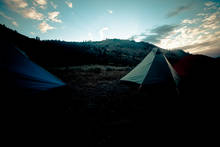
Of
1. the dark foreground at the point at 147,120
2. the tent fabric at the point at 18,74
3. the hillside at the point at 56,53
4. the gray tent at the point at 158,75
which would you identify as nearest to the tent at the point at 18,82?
the tent fabric at the point at 18,74

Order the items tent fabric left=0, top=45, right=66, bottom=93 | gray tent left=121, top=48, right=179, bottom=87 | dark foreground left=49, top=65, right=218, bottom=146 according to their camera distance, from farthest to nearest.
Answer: gray tent left=121, top=48, right=179, bottom=87 < tent fabric left=0, top=45, right=66, bottom=93 < dark foreground left=49, top=65, right=218, bottom=146

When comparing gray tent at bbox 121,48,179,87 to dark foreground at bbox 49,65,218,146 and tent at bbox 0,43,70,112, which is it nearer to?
dark foreground at bbox 49,65,218,146

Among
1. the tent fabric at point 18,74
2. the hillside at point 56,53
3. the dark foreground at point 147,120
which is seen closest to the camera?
the dark foreground at point 147,120

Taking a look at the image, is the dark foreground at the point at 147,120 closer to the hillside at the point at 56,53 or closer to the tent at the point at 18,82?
the tent at the point at 18,82

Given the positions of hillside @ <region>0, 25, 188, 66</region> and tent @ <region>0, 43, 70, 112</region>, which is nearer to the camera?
tent @ <region>0, 43, 70, 112</region>

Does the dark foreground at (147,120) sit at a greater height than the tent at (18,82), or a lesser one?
lesser

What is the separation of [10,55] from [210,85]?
9037 mm

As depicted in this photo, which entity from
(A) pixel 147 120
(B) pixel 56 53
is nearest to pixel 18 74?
(A) pixel 147 120

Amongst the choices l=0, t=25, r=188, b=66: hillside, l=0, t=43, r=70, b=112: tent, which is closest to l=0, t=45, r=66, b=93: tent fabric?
l=0, t=43, r=70, b=112: tent

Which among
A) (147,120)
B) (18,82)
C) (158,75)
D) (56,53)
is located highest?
(56,53)

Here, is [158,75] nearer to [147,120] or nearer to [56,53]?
[147,120]

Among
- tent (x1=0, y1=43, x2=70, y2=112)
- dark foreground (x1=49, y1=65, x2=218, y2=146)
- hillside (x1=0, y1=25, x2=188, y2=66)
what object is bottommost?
dark foreground (x1=49, y1=65, x2=218, y2=146)

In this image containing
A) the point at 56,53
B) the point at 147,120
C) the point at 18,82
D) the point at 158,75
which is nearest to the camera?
the point at 18,82

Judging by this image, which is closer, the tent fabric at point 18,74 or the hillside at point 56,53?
the tent fabric at point 18,74
